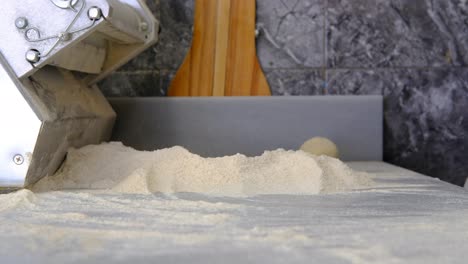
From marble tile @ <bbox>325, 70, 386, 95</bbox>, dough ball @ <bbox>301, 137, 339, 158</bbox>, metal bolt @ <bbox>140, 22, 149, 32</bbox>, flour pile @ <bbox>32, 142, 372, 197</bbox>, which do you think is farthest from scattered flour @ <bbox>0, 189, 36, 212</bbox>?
marble tile @ <bbox>325, 70, 386, 95</bbox>

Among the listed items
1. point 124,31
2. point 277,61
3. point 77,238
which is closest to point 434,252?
point 77,238

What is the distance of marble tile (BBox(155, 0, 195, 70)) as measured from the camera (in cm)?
195

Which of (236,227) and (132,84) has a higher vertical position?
(132,84)

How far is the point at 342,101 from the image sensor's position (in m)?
1.84

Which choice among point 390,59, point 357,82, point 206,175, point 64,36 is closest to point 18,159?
point 64,36

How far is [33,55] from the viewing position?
3.86ft

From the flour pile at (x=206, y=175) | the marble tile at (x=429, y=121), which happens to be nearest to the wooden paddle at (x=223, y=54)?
the marble tile at (x=429, y=121)

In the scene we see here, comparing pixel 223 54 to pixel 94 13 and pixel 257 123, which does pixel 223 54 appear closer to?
pixel 257 123

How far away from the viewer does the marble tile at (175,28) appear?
1.95 m

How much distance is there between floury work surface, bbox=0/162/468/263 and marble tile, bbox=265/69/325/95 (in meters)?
0.75

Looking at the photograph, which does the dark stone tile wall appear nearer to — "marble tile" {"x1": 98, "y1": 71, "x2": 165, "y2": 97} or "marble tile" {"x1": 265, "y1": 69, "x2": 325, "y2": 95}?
"marble tile" {"x1": 265, "y1": 69, "x2": 325, "y2": 95}

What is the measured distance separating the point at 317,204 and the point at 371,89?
957 millimetres

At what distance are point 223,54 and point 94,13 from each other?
83cm

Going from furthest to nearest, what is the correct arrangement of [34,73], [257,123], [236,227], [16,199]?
[257,123] < [34,73] < [16,199] < [236,227]
